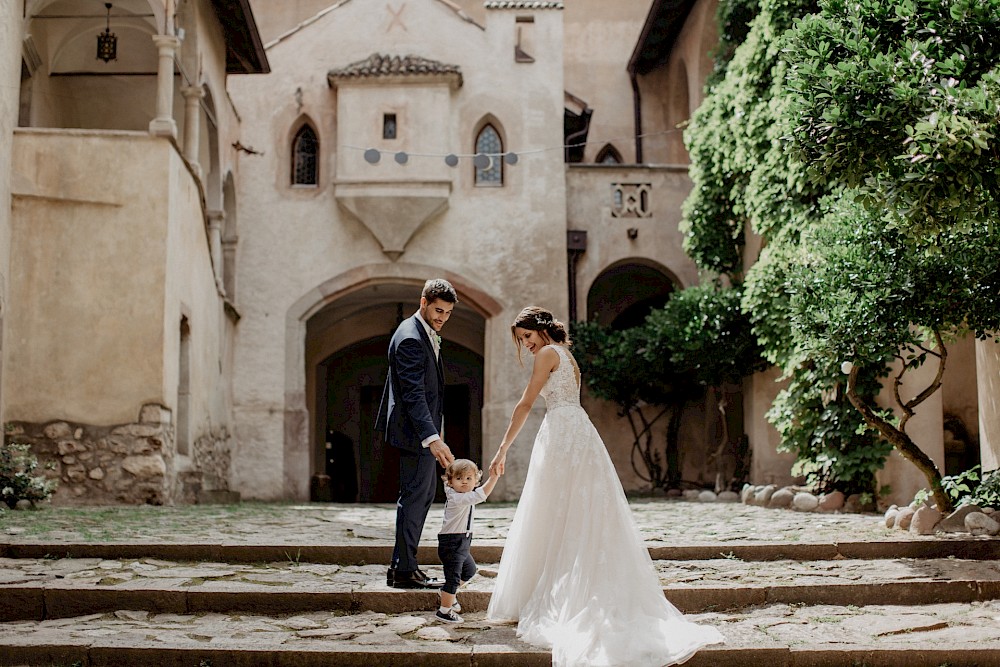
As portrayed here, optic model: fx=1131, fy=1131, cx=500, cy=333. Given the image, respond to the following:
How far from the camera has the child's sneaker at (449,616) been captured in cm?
636

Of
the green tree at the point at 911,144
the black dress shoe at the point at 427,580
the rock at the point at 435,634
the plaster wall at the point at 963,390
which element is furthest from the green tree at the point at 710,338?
the rock at the point at 435,634

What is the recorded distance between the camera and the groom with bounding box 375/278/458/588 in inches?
258

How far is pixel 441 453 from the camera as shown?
630 centimetres

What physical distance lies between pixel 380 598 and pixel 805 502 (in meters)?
7.69

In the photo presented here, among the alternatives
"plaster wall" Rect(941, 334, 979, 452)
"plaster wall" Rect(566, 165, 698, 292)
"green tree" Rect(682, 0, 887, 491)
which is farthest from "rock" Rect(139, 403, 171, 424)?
"plaster wall" Rect(941, 334, 979, 452)

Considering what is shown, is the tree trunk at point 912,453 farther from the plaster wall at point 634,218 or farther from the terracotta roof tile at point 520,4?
the terracotta roof tile at point 520,4

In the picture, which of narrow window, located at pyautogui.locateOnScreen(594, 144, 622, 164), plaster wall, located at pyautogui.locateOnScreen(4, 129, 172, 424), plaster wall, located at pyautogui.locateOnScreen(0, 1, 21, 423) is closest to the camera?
plaster wall, located at pyautogui.locateOnScreen(0, 1, 21, 423)

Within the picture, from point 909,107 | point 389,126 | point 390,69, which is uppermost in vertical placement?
point 390,69

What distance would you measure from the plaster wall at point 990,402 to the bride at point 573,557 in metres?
5.65

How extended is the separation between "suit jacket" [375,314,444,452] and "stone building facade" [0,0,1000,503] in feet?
24.6

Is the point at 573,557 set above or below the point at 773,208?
below

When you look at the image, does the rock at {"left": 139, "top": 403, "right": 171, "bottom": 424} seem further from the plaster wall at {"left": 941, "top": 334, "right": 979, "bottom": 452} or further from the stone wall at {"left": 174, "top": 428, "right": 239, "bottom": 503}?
the plaster wall at {"left": 941, "top": 334, "right": 979, "bottom": 452}

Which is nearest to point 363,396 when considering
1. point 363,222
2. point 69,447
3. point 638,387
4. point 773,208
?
point 363,222

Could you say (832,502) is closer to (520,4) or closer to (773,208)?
(773,208)
